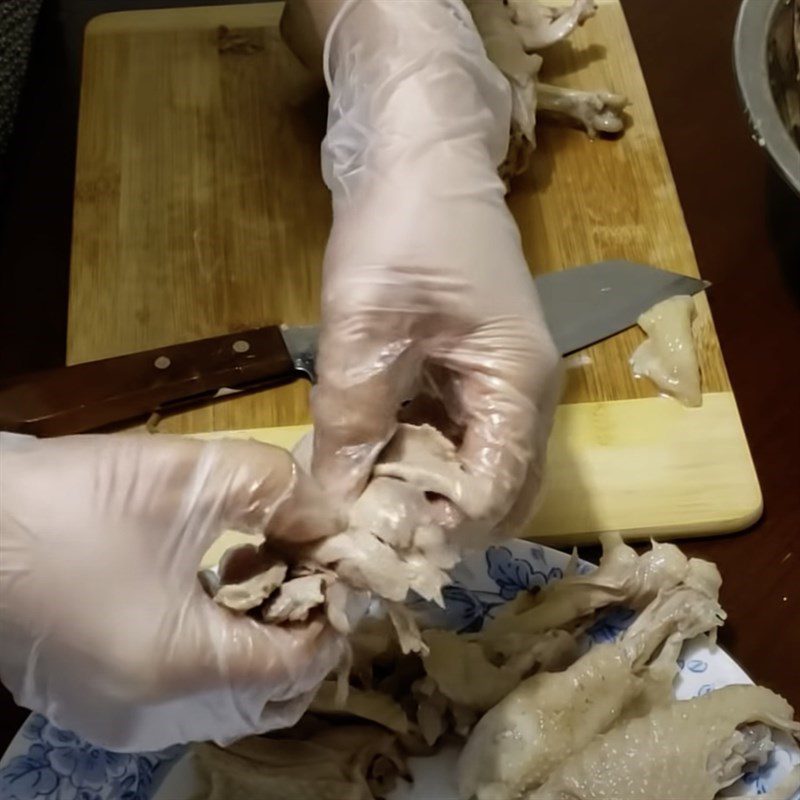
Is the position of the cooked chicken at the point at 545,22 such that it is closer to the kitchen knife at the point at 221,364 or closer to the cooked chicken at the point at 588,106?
the cooked chicken at the point at 588,106

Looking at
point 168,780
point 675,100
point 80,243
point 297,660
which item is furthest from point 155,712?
point 675,100

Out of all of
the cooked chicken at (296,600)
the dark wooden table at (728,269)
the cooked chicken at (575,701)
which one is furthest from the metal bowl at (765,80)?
the cooked chicken at (296,600)

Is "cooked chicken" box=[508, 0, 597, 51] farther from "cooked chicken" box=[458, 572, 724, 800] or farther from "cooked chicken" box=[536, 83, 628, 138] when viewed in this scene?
"cooked chicken" box=[458, 572, 724, 800]

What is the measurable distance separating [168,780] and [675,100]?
3.11 ft

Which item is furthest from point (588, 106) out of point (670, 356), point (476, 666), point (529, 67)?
point (476, 666)

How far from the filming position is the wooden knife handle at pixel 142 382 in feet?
3.34

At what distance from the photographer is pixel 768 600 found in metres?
1.00

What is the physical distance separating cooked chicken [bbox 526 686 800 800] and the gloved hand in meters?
0.25

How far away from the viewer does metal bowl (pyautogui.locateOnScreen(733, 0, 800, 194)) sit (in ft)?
3.46

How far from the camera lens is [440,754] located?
35.0 inches

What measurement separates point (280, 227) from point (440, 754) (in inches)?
23.2

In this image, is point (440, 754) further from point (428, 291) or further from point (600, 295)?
point (600, 295)

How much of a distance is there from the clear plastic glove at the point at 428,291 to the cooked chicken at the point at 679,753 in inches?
7.6

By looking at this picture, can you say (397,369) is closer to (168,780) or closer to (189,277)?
(168,780)
